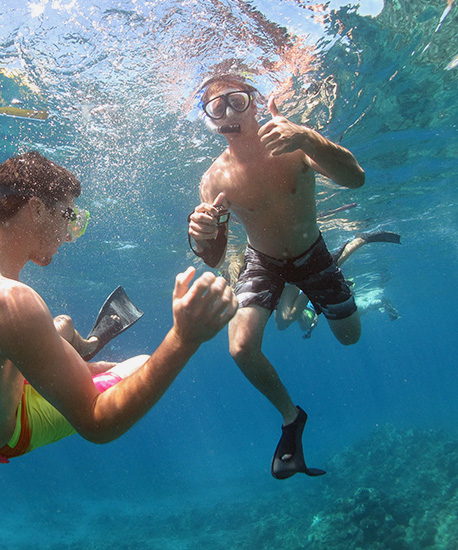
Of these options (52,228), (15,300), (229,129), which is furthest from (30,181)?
(229,129)

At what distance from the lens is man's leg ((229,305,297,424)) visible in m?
4.18

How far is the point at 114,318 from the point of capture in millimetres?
5559

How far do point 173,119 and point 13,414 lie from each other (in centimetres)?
832

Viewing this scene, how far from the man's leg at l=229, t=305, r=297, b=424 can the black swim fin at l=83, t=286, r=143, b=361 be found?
6.12 feet

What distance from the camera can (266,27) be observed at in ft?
22.1

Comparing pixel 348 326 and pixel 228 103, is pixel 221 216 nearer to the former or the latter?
pixel 228 103

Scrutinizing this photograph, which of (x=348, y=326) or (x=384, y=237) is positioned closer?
(x=348, y=326)

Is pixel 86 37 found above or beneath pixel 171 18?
above

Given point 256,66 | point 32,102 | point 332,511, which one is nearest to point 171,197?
point 32,102

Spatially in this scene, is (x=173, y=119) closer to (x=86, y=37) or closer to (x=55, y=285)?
(x=86, y=37)

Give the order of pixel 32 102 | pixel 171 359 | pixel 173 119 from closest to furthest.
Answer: pixel 171 359 → pixel 32 102 → pixel 173 119

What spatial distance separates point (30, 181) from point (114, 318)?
3.05 m

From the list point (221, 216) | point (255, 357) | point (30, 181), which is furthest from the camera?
point (255, 357)

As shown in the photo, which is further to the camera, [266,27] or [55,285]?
[55,285]
